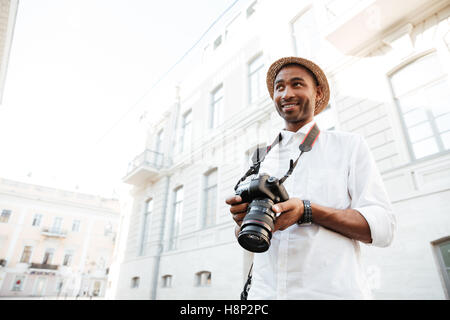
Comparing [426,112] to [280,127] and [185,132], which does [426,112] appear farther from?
[185,132]

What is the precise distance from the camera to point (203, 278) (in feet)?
30.6

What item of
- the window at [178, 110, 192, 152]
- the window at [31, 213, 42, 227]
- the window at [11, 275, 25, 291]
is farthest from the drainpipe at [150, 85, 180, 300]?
the window at [11, 275, 25, 291]

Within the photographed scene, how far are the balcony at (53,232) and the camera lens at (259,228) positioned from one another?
3716 centimetres

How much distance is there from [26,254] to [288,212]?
3868 cm

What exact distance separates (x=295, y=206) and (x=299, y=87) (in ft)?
2.62

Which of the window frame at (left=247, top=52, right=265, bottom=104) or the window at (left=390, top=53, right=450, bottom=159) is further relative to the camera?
the window frame at (left=247, top=52, right=265, bottom=104)

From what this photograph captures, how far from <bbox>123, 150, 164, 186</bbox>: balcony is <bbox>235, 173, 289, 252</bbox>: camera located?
13265 millimetres

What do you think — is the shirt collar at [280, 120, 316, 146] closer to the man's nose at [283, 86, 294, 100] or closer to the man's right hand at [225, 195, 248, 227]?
the man's nose at [283, 86, 294, 100]

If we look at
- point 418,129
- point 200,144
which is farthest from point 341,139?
point 200,144

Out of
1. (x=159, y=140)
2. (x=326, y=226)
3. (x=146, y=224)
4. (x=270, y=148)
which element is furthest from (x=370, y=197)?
(x=159, y=140)

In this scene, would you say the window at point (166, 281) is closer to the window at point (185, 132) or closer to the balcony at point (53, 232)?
the window at point (185, 132)

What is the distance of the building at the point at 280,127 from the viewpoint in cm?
476

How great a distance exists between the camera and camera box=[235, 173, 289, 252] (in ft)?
3.14
